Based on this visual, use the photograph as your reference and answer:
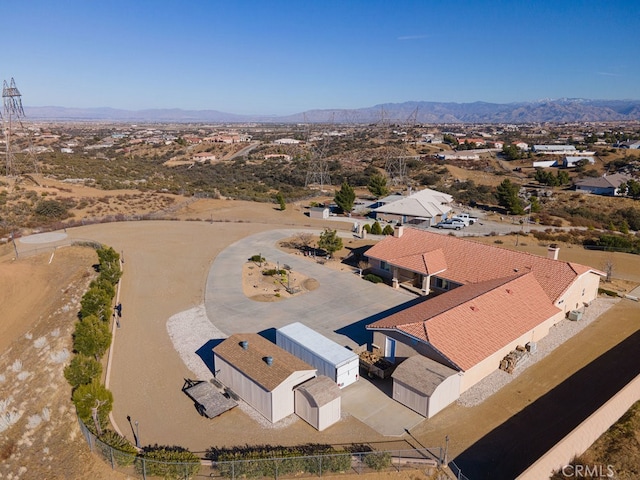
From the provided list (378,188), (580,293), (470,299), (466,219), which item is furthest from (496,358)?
(378,188)

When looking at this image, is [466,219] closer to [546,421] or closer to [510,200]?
[510,200]

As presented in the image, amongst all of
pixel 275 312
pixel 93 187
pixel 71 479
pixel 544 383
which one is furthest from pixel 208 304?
pixel 93 187

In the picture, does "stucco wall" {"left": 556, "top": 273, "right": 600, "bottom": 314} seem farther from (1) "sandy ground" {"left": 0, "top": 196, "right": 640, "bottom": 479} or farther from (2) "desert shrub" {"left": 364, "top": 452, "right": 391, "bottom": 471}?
(2) "desert shrub" {"left": 364, "top": 452, "right": 391, "bottom": 471}

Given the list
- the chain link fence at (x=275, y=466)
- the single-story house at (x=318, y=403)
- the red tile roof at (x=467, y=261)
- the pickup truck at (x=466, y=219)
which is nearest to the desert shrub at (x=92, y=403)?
the chain link fence at (x=275, y=466)

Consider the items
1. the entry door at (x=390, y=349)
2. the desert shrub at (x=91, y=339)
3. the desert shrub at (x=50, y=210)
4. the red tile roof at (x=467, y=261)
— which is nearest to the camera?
the desert shrub at (x=91, y=339)

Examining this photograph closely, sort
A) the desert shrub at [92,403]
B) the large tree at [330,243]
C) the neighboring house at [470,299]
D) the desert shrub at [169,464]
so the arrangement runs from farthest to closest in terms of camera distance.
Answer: the large tree at [330,243], the neighboring house at [470,299], the desert shrub at [92,403], the desert shrub at [169,464]

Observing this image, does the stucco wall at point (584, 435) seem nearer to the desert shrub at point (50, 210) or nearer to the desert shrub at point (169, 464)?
the desert shrub at point (169, 464)
